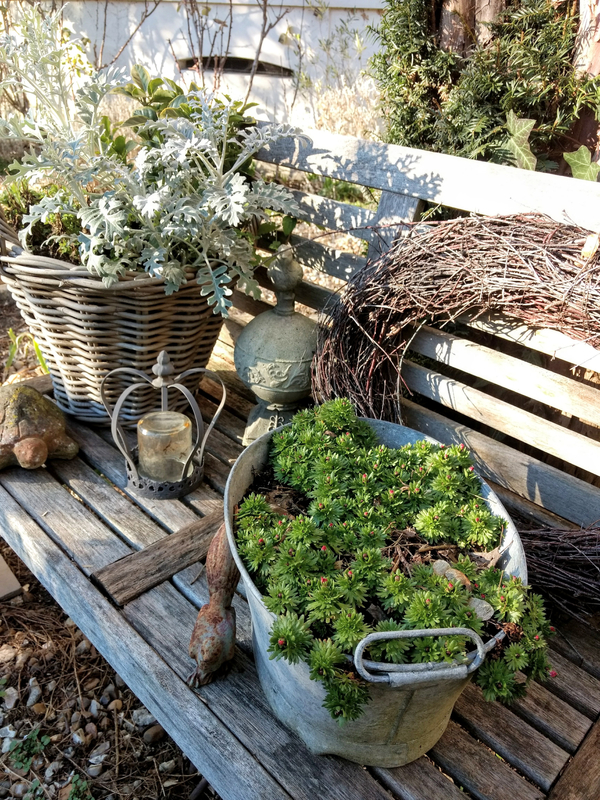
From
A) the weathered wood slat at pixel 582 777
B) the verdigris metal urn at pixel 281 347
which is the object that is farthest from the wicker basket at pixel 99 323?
the weathered wood slat at pixel 582 777

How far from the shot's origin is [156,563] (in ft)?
5.54

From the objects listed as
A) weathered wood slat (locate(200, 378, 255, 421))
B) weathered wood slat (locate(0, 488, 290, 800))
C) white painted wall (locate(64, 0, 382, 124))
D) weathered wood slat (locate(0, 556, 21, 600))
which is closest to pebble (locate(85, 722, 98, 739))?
weathered wood slat (locate(0, 488, 290, 800))

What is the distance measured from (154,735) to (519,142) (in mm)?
2156

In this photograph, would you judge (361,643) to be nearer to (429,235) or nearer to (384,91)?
(429,235)

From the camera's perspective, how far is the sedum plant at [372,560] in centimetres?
99

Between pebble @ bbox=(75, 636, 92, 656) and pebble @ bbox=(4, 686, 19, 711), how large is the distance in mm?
214

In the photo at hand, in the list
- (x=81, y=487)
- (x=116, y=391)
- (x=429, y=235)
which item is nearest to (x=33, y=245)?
(x=116, y=391)

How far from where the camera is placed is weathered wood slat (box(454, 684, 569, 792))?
128 cm

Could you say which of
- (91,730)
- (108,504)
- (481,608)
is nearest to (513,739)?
(481,608)

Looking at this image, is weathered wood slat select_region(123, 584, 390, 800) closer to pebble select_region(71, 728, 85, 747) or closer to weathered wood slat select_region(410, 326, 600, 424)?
pebble select_region(71, 728, 85, 747)

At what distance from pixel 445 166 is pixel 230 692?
1579 millimetres

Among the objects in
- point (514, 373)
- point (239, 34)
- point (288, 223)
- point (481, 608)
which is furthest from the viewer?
point (239, 34)

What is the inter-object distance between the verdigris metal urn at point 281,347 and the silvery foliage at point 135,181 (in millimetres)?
154

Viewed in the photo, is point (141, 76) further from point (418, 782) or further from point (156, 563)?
point (418, 782)
